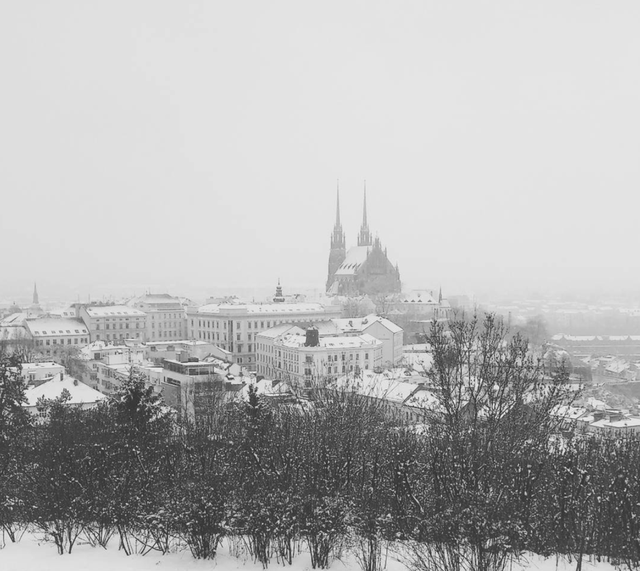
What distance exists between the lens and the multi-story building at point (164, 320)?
102 meters

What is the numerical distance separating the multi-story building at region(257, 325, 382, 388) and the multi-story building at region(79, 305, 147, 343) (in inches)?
1084

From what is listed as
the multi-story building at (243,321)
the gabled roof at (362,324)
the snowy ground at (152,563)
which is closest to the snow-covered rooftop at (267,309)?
the multi-story building at (243,321)

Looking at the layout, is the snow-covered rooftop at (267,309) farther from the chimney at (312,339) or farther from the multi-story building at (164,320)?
the chimney at (312,339)

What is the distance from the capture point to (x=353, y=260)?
Answer: 143 m

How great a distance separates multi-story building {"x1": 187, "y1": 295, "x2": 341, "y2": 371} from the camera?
291 ft

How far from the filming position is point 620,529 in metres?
14.3

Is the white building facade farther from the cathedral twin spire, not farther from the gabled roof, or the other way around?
the cathedral twin spire

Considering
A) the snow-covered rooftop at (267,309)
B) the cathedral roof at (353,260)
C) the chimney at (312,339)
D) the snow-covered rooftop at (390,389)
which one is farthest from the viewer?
the cathedral roof at (353,260)

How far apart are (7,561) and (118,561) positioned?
6.10 ft

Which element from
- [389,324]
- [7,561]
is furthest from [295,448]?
[389,324]

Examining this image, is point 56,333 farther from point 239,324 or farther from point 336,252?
point 336,252

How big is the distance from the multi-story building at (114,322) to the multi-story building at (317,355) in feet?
90.3

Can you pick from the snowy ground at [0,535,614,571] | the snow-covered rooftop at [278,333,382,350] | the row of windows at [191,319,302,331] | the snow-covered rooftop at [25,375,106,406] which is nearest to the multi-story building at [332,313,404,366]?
the snow-covered rooftop at [278,333,382,350]

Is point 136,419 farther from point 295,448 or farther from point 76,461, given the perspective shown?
point 295,448
